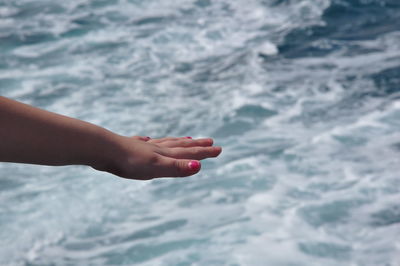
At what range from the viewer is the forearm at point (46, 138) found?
7.30 feet

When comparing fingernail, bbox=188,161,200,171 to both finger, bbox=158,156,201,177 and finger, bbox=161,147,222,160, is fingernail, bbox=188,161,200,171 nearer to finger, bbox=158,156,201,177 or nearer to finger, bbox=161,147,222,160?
finger, bbox=158,156,201,177

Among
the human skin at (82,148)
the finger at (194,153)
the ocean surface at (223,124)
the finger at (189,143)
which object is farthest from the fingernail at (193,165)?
the ocean surface at (223,124)

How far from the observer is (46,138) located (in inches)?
91.4

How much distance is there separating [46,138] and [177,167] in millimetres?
497

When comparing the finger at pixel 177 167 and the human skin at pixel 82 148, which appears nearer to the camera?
the human skin at pixel 82 148

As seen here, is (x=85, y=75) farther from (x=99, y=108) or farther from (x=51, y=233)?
(x=51, y=233)

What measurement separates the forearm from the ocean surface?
86.1 inches

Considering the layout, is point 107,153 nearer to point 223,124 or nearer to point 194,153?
point 194,153

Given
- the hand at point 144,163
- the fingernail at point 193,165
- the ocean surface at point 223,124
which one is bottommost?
the fingernail at point 193,165

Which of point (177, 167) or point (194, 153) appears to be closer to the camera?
point (177, 167)

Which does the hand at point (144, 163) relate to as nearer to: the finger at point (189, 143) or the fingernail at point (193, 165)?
the fingernail at point (193, 165)

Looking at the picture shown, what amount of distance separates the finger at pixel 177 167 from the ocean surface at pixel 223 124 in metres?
2.01

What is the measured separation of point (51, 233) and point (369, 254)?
2144 millimetres

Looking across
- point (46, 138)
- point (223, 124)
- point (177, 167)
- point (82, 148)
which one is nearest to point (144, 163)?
point (177, 167)
